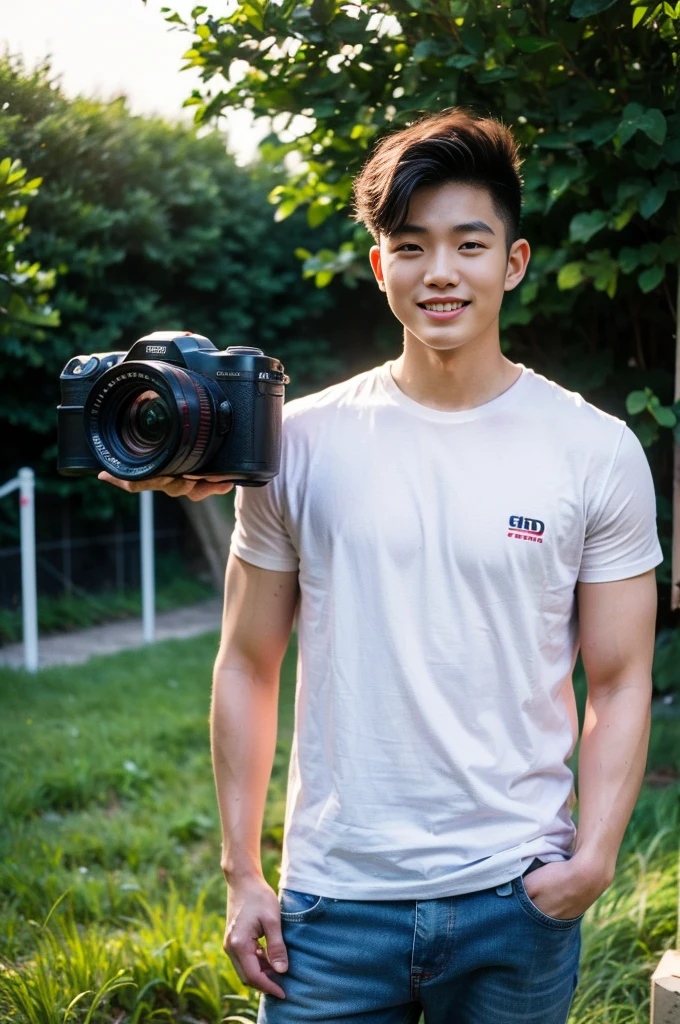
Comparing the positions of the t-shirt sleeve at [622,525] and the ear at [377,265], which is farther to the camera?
the ear at [377,265]

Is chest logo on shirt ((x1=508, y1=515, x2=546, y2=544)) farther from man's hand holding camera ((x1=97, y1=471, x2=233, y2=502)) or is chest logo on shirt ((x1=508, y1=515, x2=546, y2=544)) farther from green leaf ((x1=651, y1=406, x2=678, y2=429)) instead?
green leaf ((x1=651, y1=406, x2=678, y2=429))

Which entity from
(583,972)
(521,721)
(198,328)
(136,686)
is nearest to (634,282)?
(521,721)

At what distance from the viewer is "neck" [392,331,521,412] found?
141 centimetres

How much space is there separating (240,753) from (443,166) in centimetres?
80

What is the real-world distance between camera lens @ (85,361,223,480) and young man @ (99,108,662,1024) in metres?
0.07

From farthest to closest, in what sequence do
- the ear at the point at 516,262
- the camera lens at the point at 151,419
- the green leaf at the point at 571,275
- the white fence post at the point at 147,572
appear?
1. the white fence post at the point at 147,572
2. the green leaf at the point at 571,275
3. the ear at the point at 516,262
4. the camera lens at the point at 151,419

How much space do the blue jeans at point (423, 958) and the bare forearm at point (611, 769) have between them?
8cm

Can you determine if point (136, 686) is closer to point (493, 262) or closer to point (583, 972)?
point (583, 972)

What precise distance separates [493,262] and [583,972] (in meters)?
1.43

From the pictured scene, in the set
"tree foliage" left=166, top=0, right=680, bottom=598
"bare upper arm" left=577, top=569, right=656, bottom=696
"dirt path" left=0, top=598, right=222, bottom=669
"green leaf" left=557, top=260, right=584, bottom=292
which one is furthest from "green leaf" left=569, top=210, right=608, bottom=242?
"dirt path" left=0, top=598, right=222, bottom=669

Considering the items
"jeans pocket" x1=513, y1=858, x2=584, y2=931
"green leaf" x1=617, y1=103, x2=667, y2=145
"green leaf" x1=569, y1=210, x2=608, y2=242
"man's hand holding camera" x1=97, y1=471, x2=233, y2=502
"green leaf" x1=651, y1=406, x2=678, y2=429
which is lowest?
"jeans pocket" x1=513, y1=858, x2=584, y2=931

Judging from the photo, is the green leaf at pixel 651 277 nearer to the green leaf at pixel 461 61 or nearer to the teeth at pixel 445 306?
the green leaf at pixel 461 61

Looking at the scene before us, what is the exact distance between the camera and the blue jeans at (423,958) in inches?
50.8

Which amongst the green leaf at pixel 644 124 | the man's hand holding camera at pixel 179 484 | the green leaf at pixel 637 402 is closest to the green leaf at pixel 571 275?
the green leaf at pixel 637 402
